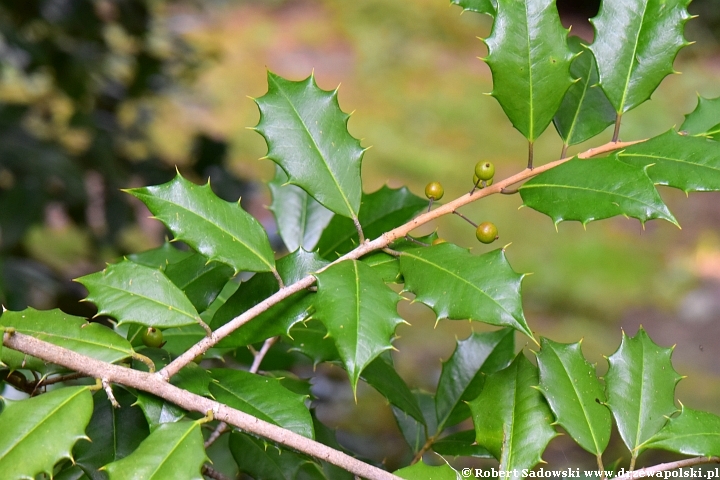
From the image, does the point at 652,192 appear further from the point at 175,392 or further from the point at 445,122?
the point at 445,122

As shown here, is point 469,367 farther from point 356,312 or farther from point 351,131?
point 351,131

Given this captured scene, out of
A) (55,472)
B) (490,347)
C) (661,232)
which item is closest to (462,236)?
(661,232)

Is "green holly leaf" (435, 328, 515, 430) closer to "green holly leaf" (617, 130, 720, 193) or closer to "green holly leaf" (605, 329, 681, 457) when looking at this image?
"green holly leaf" (605, 329, 681, 457)

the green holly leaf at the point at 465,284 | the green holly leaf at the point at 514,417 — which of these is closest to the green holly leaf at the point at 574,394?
the green holly leaf at the point at 514,417

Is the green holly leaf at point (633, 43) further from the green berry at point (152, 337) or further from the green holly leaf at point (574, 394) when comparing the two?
the green berry at point (152, 337)

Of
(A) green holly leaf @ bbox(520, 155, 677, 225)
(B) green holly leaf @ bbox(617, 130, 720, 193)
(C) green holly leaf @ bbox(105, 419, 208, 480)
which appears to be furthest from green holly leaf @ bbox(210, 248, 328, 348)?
(B) green holly leaf @ bbox(617, 130, 720, 193)

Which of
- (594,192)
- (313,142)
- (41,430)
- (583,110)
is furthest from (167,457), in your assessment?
(583,110)
